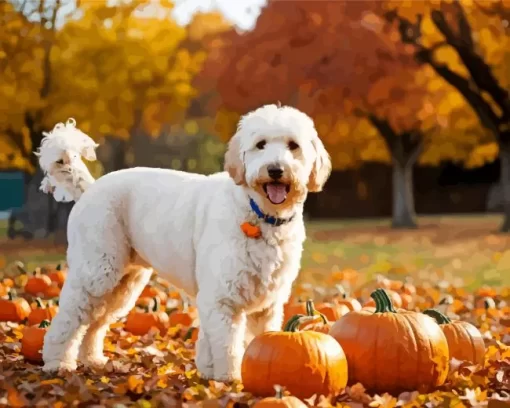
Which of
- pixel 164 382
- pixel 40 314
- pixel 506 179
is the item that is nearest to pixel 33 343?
pixel 40 314

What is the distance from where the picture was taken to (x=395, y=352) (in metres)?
4.40

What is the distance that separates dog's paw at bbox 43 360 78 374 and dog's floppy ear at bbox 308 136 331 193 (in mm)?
1852

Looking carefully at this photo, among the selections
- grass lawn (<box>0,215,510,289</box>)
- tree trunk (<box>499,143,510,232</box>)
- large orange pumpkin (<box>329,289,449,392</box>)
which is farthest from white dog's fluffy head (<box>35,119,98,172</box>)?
tree trunk (<box>499,143,510,232</box>)

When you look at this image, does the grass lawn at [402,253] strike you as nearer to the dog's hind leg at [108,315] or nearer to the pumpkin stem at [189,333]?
the pumpkin stem at [189,333]

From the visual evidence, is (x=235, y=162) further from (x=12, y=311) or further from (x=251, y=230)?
(x=12, y=311)

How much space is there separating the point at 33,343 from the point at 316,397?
7.14 ft

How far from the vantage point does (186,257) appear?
4.93 m

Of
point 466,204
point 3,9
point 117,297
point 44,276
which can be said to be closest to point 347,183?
point 466,204

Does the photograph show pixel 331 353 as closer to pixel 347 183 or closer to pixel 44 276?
pixel 44 276

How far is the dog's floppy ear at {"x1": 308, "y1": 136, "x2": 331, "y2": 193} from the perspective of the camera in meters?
4.56

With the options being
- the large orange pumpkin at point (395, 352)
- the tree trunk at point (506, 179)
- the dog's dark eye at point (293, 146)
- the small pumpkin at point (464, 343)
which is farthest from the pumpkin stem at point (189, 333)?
the tree trunk at point (506, 179)

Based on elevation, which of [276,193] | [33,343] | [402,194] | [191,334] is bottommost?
[191,334]

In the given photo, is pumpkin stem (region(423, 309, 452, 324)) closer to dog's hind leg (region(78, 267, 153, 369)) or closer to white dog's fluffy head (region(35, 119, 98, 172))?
dog's hind leg (region(78, 267, 153, 369))

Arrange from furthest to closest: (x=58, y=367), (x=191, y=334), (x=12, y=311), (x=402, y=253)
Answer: (x=402, y=253) < (x=12, y=311) < (x=191, y=334) < (x=58, y=367)
